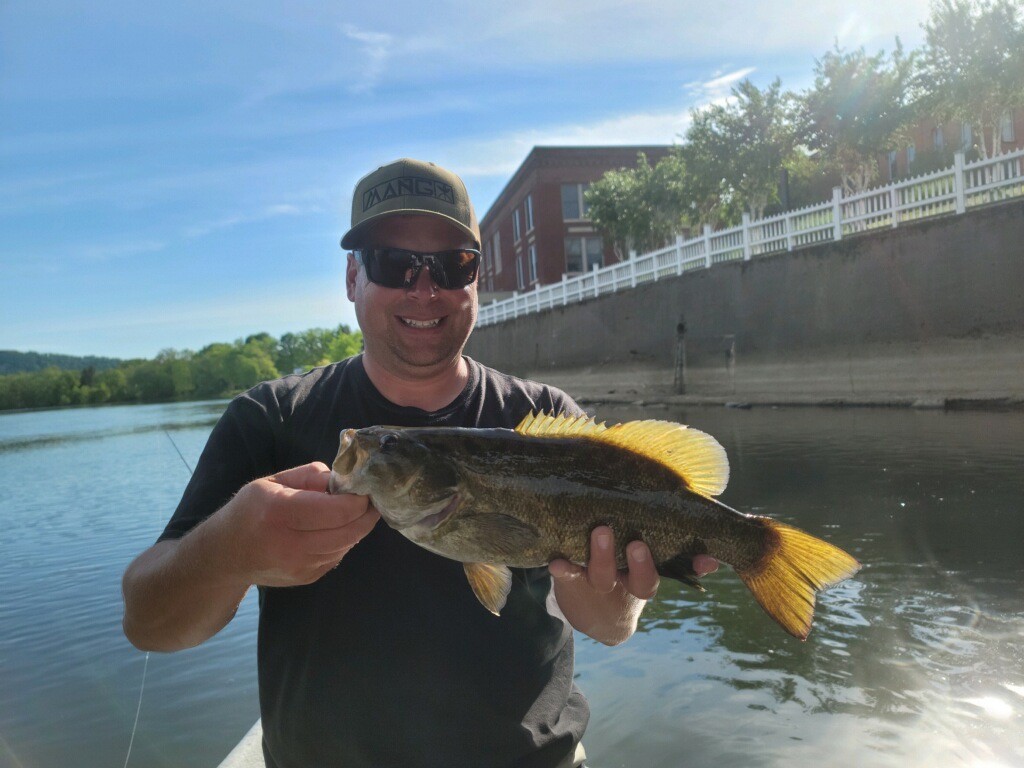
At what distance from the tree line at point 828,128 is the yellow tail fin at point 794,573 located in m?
26.4

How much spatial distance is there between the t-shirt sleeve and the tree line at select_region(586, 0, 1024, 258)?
27.0m

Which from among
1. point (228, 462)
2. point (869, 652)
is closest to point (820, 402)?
point (869, 652)

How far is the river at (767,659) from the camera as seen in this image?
4.47 metres

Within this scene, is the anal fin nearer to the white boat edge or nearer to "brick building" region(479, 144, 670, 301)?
the white boat edge

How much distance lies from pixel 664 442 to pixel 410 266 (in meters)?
1.14

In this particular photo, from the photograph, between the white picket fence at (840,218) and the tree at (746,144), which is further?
the tree at (746,144)

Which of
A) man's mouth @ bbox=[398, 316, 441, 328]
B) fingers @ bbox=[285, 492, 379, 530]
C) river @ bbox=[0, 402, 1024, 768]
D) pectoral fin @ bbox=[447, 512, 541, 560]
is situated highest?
man's mouth @ bbox=[398, 316, 441, 328]

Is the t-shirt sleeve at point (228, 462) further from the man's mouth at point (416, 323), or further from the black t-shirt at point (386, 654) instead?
the man's mouth at point (416, 323)

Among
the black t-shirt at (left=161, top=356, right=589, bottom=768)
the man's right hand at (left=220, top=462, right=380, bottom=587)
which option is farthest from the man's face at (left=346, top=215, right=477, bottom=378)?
the man's right hand at (left=220, top=462, right=380, bottom=587)

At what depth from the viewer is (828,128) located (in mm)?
33312

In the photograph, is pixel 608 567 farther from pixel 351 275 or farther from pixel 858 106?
pixel 858 106

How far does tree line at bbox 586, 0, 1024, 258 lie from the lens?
26688mm

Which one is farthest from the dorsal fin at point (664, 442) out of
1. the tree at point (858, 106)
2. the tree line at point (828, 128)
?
the tree at point (858, 106)

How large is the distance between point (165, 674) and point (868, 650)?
5.87m
